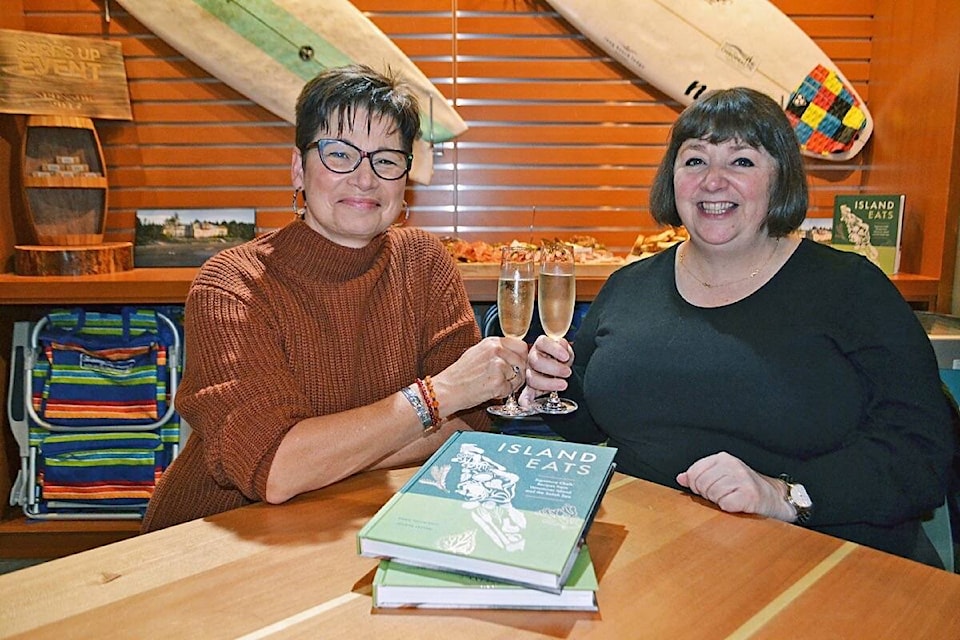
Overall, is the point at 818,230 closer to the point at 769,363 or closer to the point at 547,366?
the point at 769,363

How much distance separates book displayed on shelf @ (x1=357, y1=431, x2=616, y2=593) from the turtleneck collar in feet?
1.93

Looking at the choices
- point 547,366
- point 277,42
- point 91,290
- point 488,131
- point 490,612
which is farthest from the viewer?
point 488,131

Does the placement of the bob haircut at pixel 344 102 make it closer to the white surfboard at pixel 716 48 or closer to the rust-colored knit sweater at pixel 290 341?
the rust-colored knit sweater at pixel 290 341

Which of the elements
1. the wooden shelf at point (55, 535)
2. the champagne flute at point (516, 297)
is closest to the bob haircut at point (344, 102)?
the champagne flute at point (516, 297)

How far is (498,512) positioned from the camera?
1.03m

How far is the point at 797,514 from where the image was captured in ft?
4.56

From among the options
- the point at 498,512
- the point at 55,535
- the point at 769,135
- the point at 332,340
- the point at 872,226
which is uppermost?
the point at 769,135

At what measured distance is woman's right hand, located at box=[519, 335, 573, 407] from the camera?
1.61 m

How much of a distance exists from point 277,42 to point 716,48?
1.84 meters

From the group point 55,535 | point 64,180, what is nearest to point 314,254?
point 64,180

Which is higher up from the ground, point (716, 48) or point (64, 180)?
point (716, 48)

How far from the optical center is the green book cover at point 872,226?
114 inches

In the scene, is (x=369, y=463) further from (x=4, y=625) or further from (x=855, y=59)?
(x=855, y=59)

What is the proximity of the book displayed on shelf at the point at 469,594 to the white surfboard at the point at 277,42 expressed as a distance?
2.53 metres
